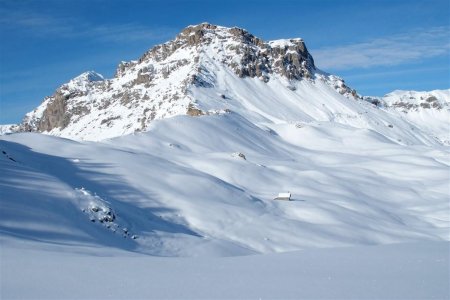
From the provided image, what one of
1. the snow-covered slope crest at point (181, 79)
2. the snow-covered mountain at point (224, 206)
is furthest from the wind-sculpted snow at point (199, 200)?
the snow-covered slope crest at point (181, 79)

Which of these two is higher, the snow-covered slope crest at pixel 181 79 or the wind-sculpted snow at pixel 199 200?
the snow-covered slope crest at pixel 181 79

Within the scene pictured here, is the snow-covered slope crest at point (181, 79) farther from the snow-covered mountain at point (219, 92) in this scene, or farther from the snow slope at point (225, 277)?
the snow slope at point (225, 277)

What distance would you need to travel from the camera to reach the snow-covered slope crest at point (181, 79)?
143875mm

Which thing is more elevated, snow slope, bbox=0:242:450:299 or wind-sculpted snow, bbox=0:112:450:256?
wind-sculpted snow, bbox=0:112:450:256

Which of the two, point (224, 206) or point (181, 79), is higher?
point (181, 79)

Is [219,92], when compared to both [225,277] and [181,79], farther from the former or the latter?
[225,277]

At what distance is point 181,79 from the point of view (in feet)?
499

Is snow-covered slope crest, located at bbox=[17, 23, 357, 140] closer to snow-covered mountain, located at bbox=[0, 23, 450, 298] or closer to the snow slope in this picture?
snow-covered mountain, located at bbox=[0, 23, 450, 298]

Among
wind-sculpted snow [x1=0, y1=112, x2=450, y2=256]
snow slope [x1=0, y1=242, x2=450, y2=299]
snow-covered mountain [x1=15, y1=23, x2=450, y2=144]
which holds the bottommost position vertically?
snow slope [x1=0, y1=242, x2=450, y2=299]

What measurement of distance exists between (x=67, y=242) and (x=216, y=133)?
5142 centimetres

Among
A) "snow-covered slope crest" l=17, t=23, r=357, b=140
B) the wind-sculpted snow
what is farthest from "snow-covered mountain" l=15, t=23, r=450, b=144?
the wind-sculpted snow

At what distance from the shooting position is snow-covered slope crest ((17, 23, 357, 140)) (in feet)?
472

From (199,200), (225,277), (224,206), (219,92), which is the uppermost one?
(219,92)

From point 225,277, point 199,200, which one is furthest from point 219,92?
point 225,277
